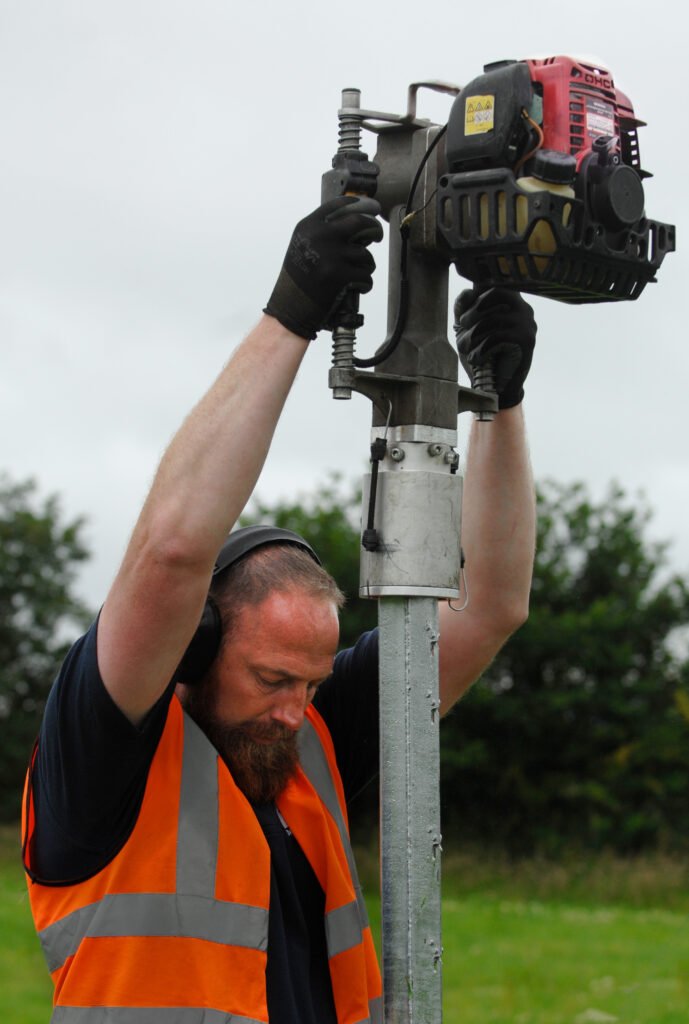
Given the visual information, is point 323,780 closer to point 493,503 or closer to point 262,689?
point 262,689

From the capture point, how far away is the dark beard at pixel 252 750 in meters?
3.51

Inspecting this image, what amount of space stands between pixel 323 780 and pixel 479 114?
1805 millimetres

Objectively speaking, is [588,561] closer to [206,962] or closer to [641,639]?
[641,639]

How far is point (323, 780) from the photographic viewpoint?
376cm

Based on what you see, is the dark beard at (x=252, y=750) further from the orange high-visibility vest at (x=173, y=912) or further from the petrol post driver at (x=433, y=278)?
the petrol post driver at (x=433, y=278)

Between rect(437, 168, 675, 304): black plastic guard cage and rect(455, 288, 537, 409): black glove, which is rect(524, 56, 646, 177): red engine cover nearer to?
rect(437, 168, 675, 304): black plastic guard cage

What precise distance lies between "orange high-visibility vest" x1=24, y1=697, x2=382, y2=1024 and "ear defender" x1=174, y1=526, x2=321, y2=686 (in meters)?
0.11

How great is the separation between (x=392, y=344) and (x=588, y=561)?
14946mm

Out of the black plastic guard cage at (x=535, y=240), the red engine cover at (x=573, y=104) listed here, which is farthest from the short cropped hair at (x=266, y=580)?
the red engine cover at (x=573, y=104)

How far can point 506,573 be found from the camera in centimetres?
373

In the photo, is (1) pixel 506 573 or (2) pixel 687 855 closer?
(1) pixel 506 573

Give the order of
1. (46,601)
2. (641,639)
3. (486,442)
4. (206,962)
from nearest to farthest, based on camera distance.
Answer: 1. (206,962)
2. (486,442)
3. (641,639)
4. (46,601)

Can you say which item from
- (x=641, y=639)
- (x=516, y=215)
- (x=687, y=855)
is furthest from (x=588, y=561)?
(x=516, y=215)

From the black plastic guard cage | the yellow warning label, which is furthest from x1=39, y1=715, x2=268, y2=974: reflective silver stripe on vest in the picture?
the yellow warning label
